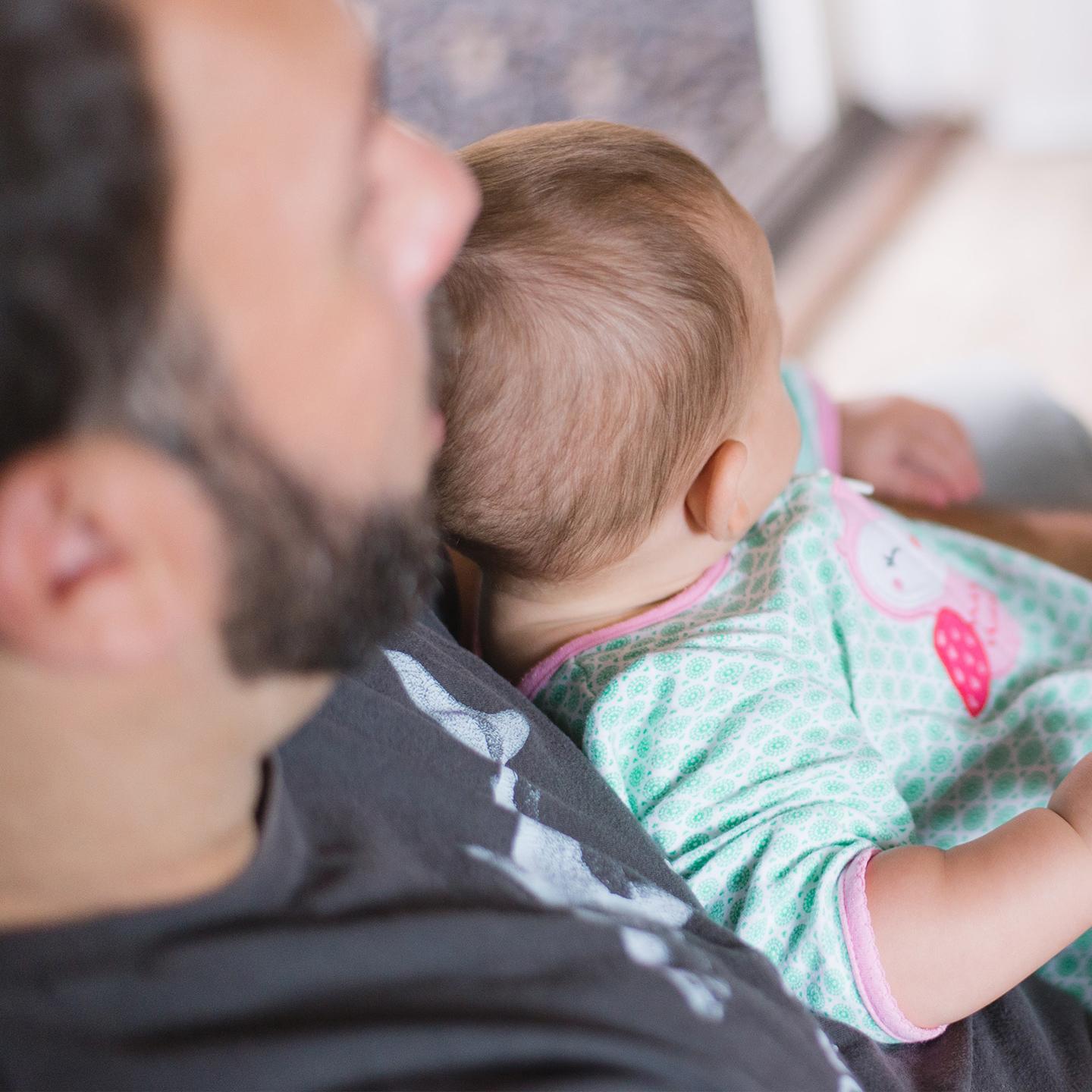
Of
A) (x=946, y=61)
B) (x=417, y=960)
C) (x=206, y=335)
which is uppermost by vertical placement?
(x=206, y=335)

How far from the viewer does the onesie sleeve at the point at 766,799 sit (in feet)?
2.75

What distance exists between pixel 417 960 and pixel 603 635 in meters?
0.43

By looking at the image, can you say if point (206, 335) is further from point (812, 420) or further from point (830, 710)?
point (812, 420)

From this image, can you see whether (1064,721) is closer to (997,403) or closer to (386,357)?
(997,403)

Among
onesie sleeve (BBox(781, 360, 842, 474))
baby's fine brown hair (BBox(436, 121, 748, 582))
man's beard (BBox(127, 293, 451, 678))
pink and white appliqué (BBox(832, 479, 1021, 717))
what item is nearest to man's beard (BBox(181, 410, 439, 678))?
man's beard (BBox(127, 293, 451, 678))

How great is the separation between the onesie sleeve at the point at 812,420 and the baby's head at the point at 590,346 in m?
0.30

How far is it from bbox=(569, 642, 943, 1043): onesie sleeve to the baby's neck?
0.10 m

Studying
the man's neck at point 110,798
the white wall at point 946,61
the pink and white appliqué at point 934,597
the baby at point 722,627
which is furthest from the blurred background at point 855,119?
the man's neck at point 110,798

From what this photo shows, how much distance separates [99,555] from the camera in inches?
21.5

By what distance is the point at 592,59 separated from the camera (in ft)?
8.58

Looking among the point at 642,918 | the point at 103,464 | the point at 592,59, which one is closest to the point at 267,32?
the point at 103,464

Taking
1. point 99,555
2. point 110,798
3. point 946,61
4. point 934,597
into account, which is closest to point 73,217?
point 99,555

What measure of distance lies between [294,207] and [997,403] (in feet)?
3.32

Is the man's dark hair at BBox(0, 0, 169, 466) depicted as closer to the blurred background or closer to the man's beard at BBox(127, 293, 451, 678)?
the man's beard at BBox(127, 293, 451, 678)
